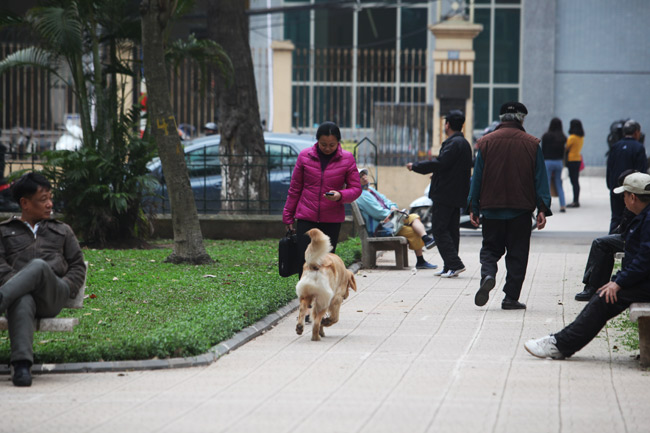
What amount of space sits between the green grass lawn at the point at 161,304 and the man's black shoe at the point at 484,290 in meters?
1.87

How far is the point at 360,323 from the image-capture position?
28.6 feet

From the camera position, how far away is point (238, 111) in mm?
A: 16641

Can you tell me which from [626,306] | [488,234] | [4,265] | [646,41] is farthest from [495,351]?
[646,41]

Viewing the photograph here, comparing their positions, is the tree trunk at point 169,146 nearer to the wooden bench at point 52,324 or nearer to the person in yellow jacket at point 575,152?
the wooden bench at point 52,324

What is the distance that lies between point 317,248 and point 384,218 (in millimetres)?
5232

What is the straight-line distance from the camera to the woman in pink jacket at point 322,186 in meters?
8.79

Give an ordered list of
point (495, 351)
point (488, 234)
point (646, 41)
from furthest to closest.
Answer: point (646, 41)
point (488, 234)
point (495, 351)

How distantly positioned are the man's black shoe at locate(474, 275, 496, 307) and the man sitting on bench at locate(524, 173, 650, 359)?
6.56 feet

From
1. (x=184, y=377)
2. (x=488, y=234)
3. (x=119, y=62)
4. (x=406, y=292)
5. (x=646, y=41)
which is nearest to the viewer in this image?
(x=184, y=377)

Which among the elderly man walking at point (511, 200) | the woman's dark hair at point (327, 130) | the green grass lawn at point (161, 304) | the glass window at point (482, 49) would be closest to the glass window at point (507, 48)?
the glass window at point (482, 49)

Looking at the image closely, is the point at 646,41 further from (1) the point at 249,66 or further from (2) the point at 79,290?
(2) the point at 79,290

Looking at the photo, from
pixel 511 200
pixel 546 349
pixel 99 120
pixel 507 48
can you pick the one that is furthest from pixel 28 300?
pixel 507 48

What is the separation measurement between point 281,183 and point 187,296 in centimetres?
723

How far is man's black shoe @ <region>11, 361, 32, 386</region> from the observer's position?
6355mm
